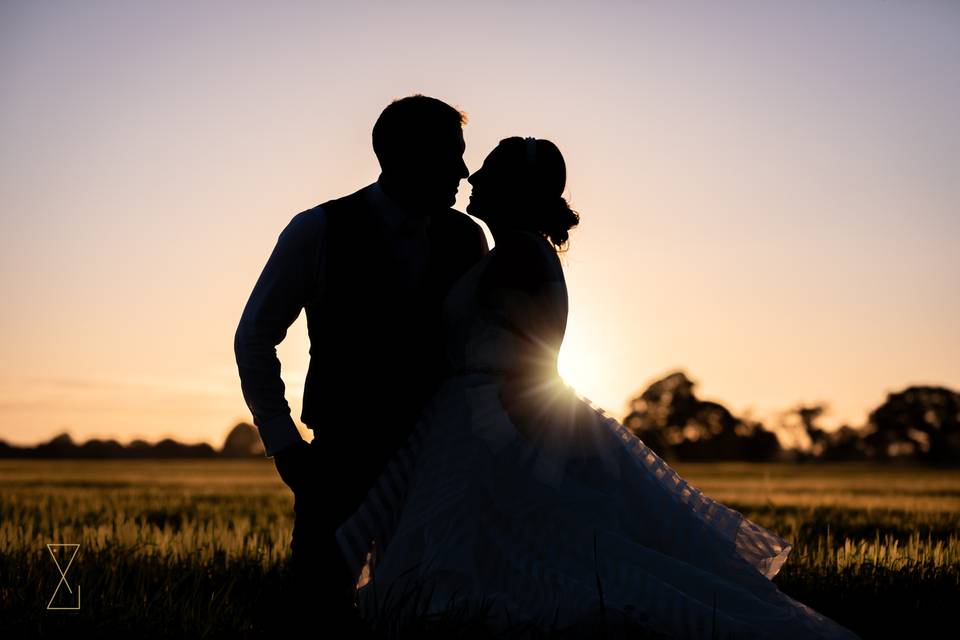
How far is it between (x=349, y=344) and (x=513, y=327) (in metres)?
0.80

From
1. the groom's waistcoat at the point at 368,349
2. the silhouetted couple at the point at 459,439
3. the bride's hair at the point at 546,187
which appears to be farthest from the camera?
the groom's waistcoat at the point at 368,349

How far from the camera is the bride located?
3748 mm

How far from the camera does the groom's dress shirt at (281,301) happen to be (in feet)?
14.2

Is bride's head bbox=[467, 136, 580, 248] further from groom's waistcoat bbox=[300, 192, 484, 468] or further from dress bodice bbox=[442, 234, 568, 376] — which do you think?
groom's waistcoat bbox=[300, 192, 484, 468]

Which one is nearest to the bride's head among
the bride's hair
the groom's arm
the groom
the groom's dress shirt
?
the bride's hair

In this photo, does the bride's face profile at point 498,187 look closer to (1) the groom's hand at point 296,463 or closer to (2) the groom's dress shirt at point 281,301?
(2) the groom's dress shirt at point 281,301

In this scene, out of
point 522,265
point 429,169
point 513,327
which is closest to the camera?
point 522,265

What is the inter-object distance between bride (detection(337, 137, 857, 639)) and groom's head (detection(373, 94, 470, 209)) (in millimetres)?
248

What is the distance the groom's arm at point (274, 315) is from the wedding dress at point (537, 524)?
1.98 ft

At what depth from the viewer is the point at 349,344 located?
438cm

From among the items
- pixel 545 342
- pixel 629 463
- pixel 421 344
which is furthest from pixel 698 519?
pixel 421 344

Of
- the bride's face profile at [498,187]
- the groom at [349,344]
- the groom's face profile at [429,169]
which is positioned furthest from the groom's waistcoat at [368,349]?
the bride's face profile at [498,187]

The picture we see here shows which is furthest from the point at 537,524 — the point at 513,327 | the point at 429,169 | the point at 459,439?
the point at 429,169

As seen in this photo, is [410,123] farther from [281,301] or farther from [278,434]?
[278,434]
